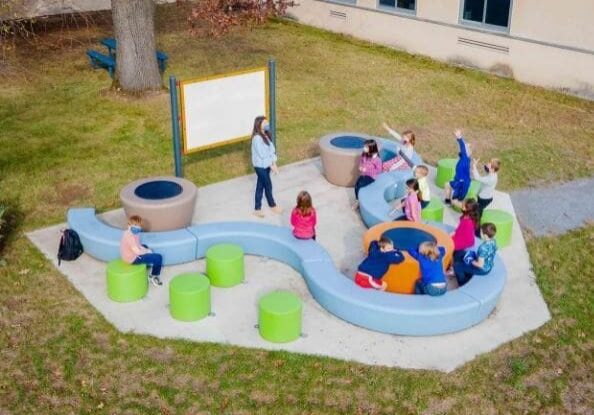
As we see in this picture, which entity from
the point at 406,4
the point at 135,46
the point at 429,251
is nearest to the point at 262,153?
the point at 429,251

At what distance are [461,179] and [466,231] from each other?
229 cm

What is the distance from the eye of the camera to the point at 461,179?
40.4 ft

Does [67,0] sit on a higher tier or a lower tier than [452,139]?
higher

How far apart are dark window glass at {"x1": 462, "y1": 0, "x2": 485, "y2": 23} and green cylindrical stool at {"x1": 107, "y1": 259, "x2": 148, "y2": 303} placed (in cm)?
1489

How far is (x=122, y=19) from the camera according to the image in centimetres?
1709

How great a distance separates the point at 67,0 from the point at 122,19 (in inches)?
432

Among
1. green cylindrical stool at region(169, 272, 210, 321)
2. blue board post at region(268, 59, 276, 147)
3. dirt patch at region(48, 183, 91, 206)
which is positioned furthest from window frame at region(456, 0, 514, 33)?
green cylindrical stool at region(169, 272, 210, 321)

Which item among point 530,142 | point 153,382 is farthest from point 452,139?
point 153,382

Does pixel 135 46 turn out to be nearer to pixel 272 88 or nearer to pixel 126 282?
pixel 272 88

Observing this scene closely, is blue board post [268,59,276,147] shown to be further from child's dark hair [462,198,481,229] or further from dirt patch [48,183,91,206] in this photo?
child's dark hair [462,198,481,229]

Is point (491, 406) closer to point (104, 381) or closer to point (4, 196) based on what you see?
point (104, 381)

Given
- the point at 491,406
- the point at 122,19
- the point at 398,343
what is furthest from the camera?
the point at 122,19

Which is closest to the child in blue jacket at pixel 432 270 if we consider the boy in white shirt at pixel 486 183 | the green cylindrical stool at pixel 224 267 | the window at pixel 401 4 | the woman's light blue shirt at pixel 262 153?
the green cylindrical stool at pixel 224 267

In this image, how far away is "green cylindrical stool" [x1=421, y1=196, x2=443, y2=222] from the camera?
11680 millimetres
